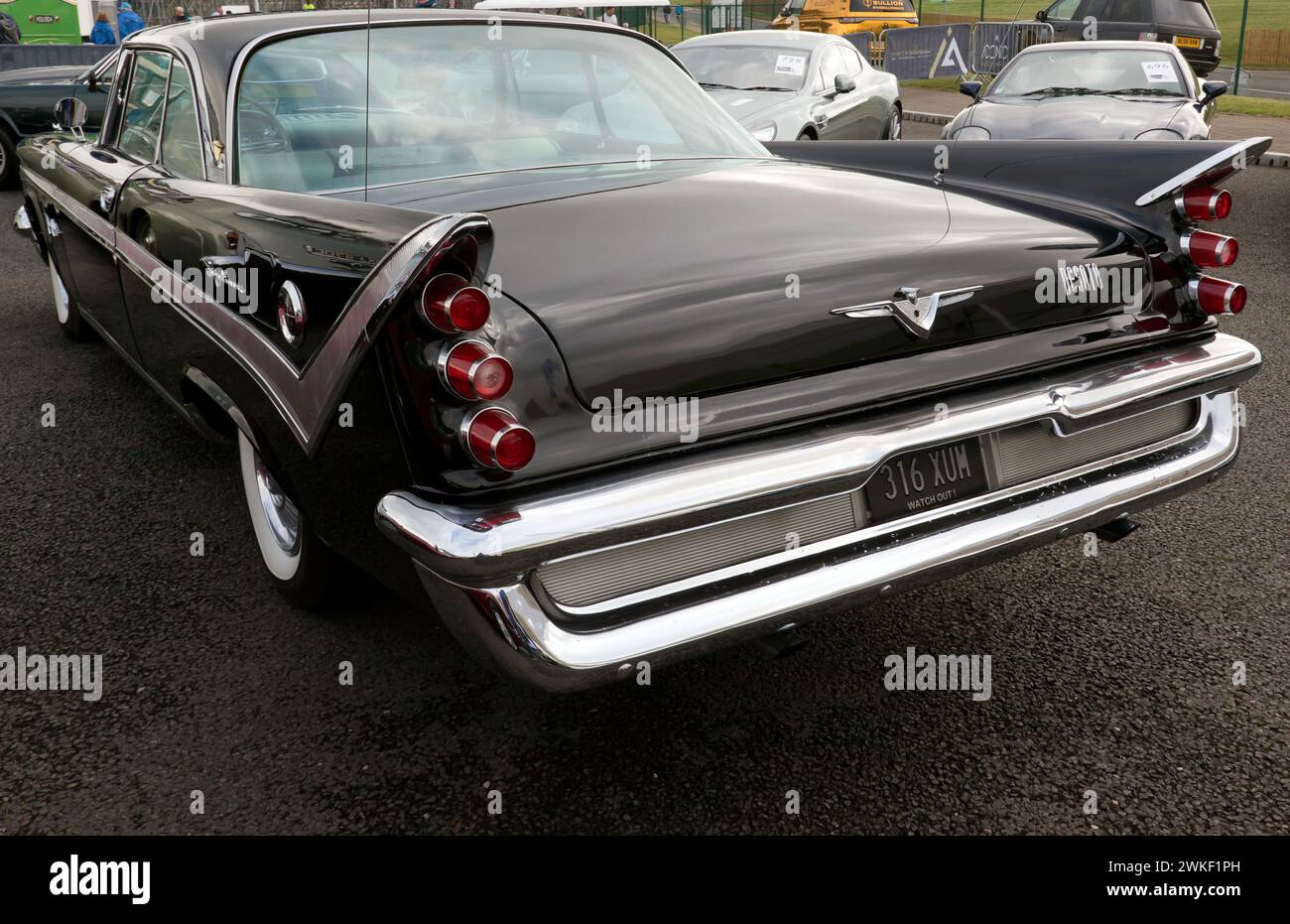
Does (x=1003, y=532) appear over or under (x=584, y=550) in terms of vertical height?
under

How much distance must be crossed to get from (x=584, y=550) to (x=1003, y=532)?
3.36 feet

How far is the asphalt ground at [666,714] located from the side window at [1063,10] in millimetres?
14569

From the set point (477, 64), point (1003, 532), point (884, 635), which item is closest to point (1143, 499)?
point (1003, 532)

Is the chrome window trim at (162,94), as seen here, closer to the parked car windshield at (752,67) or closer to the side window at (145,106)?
the side window at (145,106)

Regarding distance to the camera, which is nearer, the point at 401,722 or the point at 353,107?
the point at 401,722

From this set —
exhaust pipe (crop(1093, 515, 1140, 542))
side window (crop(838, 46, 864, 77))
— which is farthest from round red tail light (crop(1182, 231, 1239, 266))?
side window (crop(838, 46, 864, 77))

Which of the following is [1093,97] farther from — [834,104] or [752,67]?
[752,67]

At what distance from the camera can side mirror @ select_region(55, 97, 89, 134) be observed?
177 inches

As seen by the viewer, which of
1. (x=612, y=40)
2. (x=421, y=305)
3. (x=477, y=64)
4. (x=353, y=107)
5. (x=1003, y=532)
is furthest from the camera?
(x=612, y=40)

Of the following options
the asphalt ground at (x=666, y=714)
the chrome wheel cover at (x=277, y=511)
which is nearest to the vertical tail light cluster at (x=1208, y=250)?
the asphalt ground at (x=666, y=714)

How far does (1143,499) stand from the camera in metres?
2.69

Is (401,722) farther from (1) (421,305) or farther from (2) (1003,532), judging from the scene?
(2) (1003,532)

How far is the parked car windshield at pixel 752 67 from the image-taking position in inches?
374

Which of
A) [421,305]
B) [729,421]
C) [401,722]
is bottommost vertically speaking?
[401,722]
